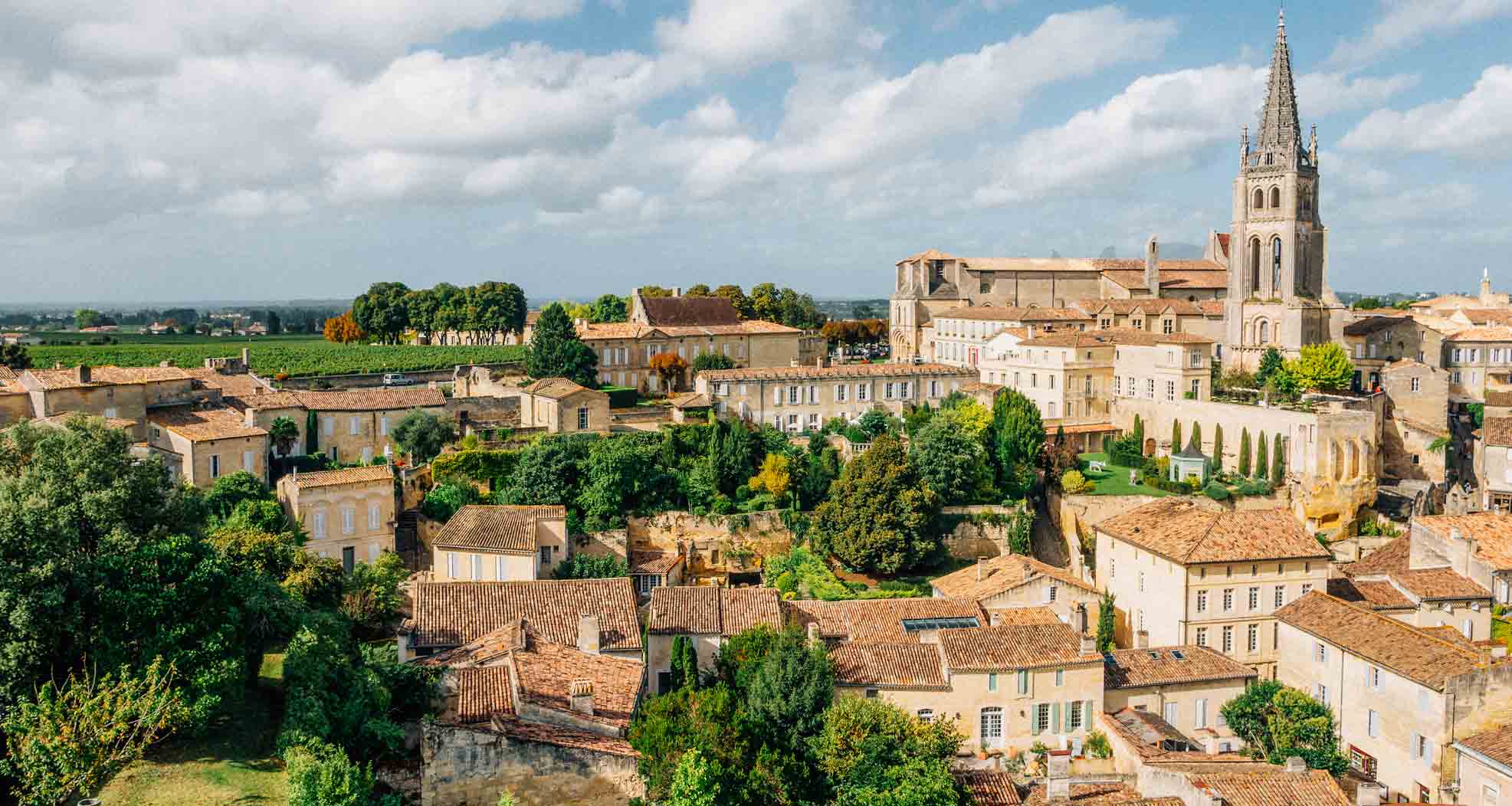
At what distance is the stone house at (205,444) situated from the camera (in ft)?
119

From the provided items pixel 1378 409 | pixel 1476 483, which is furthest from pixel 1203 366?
pixel 1476 483

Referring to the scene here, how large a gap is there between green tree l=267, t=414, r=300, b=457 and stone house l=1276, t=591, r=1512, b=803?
3191 centimetres

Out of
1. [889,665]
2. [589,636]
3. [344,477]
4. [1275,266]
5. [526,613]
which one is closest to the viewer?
[589,636]

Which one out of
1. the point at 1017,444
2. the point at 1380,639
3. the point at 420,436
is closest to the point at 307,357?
the point at 420,436

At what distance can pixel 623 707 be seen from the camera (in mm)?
22516

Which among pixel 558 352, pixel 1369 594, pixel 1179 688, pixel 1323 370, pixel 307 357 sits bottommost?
pixel 1179 688

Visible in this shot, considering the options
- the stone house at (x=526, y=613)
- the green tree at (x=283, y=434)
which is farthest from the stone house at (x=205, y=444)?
the stone house at (x=526, y=613)

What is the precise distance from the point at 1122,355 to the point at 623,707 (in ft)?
120

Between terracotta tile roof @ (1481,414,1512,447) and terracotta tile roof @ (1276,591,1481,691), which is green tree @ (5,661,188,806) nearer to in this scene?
terracotta tile roof @ (1276,591,1481,691)

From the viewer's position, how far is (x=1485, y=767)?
24.2m

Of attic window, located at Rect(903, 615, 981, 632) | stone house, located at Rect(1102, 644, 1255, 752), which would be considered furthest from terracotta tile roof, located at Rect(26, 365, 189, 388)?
stone house, located at Rect(1102, 644, 1255, 752)

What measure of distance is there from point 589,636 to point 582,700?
392 centimetres

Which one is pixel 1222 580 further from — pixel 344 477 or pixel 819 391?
pixel 344 477

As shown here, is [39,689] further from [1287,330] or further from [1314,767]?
[1287,330]
